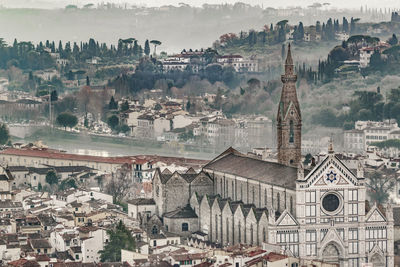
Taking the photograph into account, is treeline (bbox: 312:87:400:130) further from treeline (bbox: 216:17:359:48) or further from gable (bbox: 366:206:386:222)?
gable (bbox: 366:206:386:222)

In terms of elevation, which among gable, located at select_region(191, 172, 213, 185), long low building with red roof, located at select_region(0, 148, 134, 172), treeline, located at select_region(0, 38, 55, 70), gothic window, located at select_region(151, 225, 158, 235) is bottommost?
treeline, located at select_region(0, 38, 55, 70)

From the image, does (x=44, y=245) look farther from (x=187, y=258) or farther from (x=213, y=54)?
(x=213, y=54)

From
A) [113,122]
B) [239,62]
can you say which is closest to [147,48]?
[239,62]

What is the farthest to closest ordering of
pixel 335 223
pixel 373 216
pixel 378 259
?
1. pixel 373 216
2. pixel 378 259
3. pixel 335 223

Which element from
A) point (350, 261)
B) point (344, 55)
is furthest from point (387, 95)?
point (350, 261)

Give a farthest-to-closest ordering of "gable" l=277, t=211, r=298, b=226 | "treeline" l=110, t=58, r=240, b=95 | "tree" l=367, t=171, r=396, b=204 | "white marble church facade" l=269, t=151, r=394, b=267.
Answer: "treeline" l=110, t=58, r=240, b=95 < "tree" l=367, t=171, r=396, b=204 < "white marble church facade" l=269, t=151, r=394, b=267 < "gable" l=277, t=211, r=298, b=226

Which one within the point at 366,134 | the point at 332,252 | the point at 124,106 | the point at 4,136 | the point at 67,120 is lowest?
the point at 67,120

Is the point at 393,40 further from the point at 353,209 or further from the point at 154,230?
the point at 353,209

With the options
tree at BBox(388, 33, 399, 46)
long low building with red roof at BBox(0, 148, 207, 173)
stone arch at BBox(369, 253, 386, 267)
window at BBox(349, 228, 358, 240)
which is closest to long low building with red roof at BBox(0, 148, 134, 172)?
long low building with red roof at BBox(0, 148, 207, 173)
